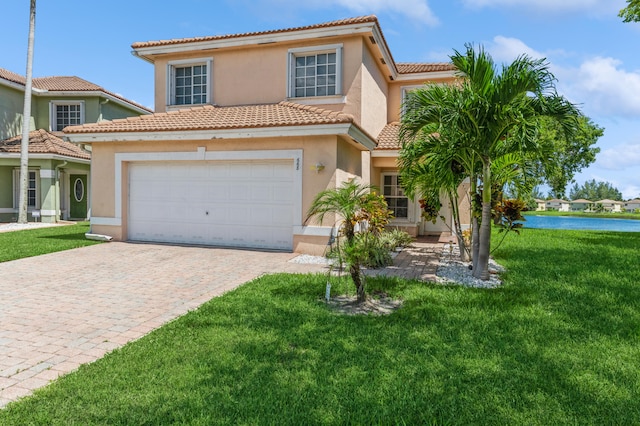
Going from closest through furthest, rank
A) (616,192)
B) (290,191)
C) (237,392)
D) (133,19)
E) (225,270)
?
(237,392), (225,270), (290,191), (133,19), (616,192)

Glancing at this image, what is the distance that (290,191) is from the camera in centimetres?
1156

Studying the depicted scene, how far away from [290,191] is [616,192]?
160879mm

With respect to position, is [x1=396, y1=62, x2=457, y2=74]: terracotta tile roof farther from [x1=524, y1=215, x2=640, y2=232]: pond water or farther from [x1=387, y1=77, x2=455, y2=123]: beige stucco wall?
[x1=524, y1=215, x2=640, y2=232]: pond water

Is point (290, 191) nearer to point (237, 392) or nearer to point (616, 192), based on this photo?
point (237, 392)

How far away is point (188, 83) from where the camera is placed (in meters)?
15.6

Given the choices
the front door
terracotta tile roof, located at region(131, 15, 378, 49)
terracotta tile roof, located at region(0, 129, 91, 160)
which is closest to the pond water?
terracotta tile roof, located at region(131, 15, 378, 49)

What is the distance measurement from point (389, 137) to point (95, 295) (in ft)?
41.1

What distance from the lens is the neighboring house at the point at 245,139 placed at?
11.2 m

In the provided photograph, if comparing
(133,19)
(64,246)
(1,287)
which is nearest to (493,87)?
(1,287)

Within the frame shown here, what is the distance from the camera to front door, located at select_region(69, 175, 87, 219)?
76.7 feet

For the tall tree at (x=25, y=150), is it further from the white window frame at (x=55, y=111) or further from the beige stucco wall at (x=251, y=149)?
the beige stucco wall at (x=251, y=149)

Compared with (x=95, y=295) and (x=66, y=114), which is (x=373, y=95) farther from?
(x=66, y=114)

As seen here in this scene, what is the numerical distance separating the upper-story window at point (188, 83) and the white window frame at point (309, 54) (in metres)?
3.38

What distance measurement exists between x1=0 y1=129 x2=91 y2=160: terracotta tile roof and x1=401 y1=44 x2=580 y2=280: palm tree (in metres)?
20.3
